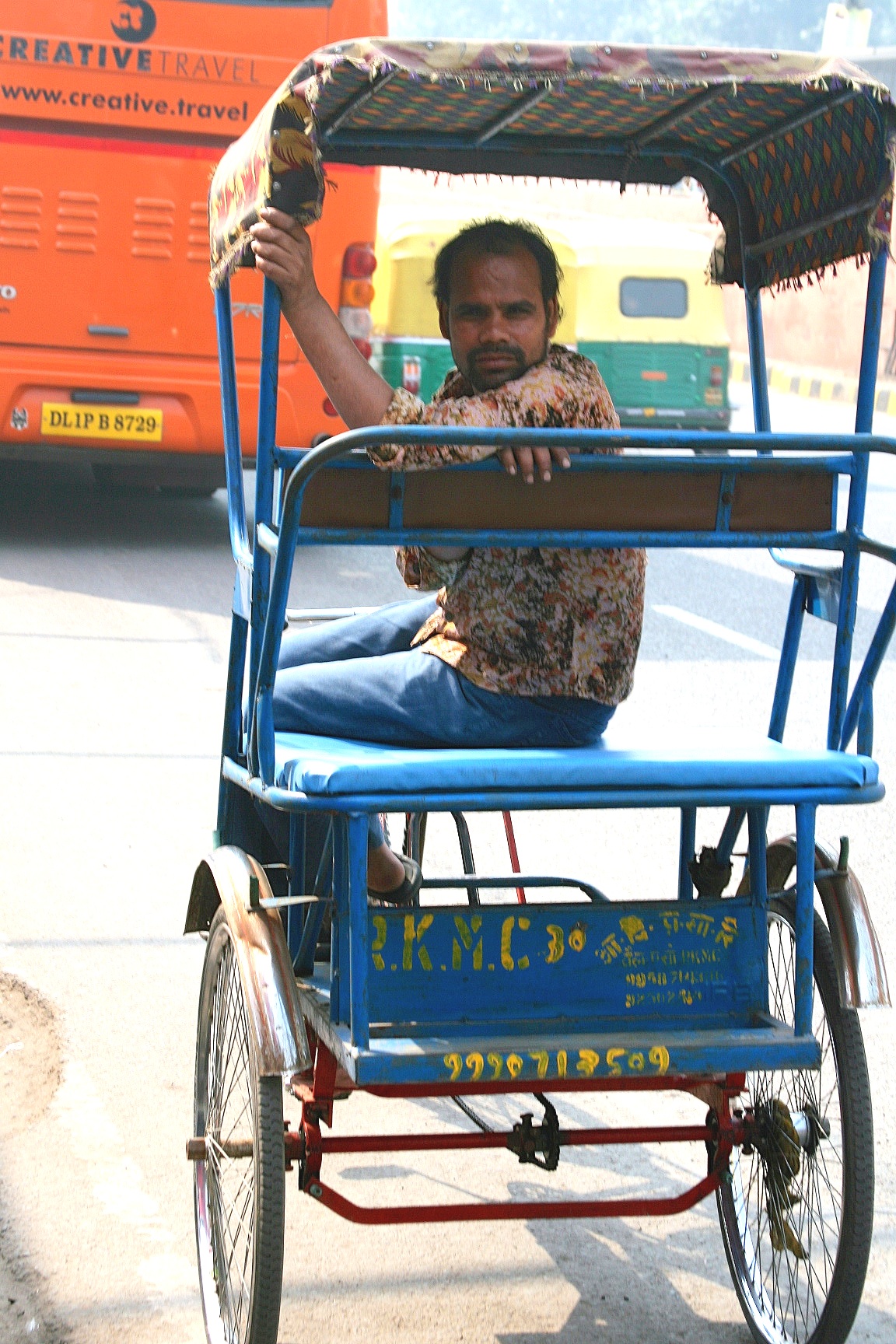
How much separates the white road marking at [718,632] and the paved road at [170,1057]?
0.30 feet

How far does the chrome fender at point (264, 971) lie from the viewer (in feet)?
7.94

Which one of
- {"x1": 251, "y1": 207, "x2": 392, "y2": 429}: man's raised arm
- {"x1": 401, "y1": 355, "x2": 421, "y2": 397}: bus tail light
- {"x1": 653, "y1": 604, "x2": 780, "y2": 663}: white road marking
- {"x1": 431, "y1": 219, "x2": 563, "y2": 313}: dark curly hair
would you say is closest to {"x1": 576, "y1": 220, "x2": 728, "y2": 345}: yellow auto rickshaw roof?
{"x1": 401, "y1": 355, "x2": 421, "y2": 397}: bus tail light

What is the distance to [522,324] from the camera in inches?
117

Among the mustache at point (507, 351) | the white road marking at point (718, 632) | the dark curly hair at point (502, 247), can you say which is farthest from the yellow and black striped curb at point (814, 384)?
the mustache at point (507, 351)

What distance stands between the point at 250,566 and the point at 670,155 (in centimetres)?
124

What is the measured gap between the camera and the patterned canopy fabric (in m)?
2.55

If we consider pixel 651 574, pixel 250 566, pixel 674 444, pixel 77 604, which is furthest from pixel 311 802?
pixel 651 574

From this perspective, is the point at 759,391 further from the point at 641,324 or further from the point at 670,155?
the point at 641,324

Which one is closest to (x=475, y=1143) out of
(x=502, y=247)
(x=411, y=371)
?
(x=502, y=247)

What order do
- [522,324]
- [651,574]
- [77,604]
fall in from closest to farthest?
1. [522,324]
2. [77,604]
3. [651,574]

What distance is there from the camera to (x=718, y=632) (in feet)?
27.6

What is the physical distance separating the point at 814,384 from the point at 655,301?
1043 cm

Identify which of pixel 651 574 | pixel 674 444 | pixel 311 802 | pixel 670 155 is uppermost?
pixel 670 155

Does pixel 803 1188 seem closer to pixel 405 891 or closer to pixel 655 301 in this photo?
pixel 405 891
